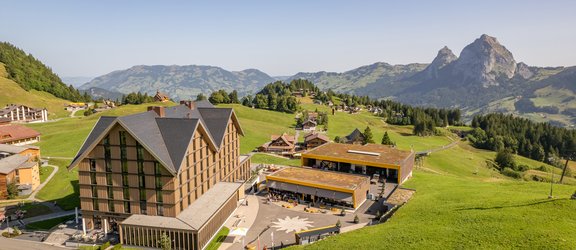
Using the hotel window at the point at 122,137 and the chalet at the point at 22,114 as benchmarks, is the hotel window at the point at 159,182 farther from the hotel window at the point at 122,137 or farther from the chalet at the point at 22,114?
the chalet at the point at 22,114

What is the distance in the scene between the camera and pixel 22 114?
132 metres

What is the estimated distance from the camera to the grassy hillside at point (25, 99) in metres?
154

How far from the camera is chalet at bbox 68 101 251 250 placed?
42441mm

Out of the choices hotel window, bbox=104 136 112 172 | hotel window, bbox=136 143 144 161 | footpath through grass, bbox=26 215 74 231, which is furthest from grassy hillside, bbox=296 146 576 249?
footpath through grass, bbox=26 215 74 231

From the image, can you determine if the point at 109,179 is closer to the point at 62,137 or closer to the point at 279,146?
the point at 279,146

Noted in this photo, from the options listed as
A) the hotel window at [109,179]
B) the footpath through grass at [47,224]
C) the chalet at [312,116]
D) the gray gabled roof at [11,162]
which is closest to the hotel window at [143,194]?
the hotel window at [109,179]

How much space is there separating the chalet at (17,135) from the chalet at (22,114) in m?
42.9

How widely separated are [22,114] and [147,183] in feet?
392

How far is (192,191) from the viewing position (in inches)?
1912

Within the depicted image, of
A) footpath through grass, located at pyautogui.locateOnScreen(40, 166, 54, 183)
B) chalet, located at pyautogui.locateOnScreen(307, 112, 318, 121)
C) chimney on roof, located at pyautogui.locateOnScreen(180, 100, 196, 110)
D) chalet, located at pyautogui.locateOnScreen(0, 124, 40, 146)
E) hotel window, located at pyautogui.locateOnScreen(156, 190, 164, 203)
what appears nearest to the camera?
hotel window, located at pyautogui.locateOnScreen(156, 190, 164, 203)

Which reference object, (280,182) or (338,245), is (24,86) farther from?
(338,245)

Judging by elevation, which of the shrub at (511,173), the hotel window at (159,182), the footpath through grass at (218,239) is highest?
the hotel window at (159,182)

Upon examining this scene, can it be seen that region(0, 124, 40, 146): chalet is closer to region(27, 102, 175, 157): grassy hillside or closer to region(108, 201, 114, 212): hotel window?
region(27, 102, 175, 157): grassy hillside

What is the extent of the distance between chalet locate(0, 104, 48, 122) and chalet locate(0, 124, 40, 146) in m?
42.9
